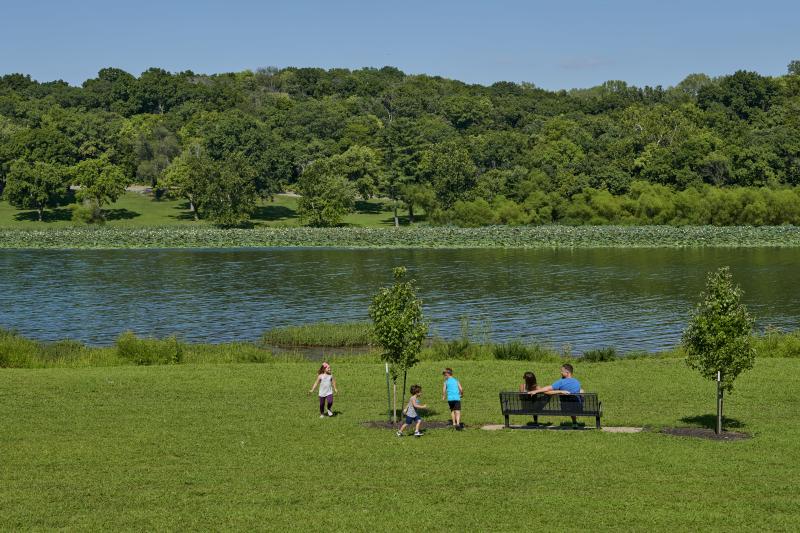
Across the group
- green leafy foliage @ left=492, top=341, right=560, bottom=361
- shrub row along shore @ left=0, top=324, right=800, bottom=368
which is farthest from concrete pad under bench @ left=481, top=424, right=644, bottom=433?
green leafy foliage @ left=492, top=341, right=560, bottom=361

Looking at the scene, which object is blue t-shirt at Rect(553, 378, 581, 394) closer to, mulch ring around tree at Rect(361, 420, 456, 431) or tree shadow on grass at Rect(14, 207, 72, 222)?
mulch ring around tree at Rect(361, 420, 456, 431)

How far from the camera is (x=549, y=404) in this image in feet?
85.9

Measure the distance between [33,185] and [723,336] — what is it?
153831 millimetres

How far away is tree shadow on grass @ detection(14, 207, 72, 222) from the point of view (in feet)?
531

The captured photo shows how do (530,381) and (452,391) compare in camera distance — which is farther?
(530,381)

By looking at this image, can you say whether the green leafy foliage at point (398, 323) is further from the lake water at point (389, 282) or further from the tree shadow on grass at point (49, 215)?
the tree shadow on grass at point (49, 215)

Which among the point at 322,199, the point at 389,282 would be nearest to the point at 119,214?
the point at 322,199

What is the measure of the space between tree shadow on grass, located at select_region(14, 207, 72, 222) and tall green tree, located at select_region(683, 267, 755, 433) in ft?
494

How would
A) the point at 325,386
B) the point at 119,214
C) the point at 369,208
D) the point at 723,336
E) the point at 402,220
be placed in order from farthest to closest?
the point at 369,208
the point at 402,220
the point at 119,214
the point at 325,386
the point at 723,336

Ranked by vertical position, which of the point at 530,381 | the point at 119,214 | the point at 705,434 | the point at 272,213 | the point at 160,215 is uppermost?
the point at 272,213

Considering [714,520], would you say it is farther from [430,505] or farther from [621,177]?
[621,177]

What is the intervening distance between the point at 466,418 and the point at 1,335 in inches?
1196

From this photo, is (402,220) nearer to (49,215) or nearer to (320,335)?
(49,215)

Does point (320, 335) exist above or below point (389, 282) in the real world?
below
